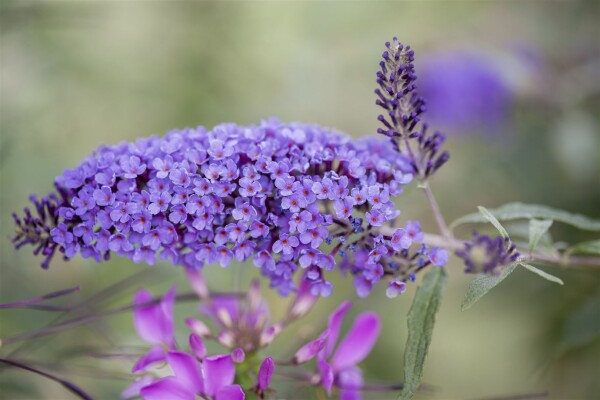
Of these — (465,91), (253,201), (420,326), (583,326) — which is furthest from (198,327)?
(465,91)

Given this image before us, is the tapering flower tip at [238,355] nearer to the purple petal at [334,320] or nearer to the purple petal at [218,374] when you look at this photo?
the purple petal at [218,374]

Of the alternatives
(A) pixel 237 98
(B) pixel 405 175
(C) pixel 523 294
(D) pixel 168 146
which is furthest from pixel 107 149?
(A) pixel 237 98

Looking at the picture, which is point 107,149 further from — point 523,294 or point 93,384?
point 523,294

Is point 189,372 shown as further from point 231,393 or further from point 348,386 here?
point 348,386

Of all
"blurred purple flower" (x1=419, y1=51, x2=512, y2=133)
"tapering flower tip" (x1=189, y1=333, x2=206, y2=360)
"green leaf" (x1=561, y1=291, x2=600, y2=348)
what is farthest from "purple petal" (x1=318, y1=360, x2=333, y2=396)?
"blurred purple flower" (x1=419, y1=51, x2=512, y2=133)

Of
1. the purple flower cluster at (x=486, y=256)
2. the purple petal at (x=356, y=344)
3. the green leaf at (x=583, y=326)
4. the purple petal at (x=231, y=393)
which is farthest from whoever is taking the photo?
the green leaf at (x=583, y=326)

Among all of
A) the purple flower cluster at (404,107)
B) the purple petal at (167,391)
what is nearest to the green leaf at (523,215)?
the purple flower cluster at (404,107)
